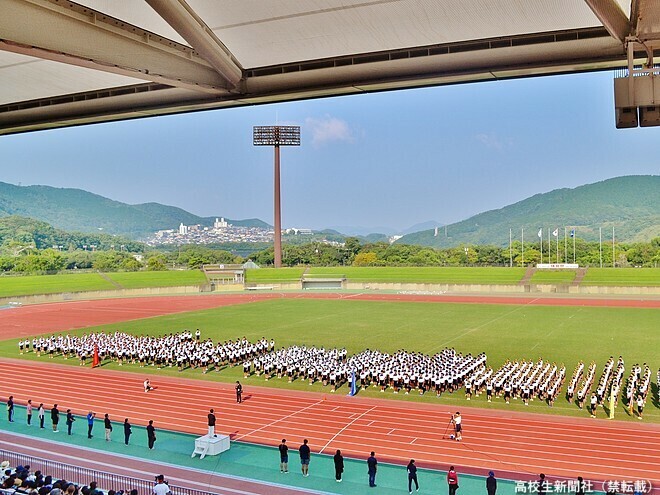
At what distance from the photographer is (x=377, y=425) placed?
15.2 m

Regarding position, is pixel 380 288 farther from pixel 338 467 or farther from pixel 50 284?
pixel 338 467

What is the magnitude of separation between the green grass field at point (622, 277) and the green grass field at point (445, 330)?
632 inches

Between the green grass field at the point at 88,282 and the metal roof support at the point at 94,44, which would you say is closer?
the metal roof support at the point at 94,44

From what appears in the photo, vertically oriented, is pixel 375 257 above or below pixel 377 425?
above

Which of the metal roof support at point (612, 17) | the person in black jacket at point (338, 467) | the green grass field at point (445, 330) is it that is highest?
the metal roof support at point (612, 17)

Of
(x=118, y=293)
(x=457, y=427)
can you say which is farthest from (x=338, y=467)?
(x=118, y=293)

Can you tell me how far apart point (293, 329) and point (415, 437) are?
60.5ft

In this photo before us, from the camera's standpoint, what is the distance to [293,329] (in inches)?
1268

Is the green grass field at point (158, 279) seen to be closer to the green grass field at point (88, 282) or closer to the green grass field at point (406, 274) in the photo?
the green grass field at point (88, 282)

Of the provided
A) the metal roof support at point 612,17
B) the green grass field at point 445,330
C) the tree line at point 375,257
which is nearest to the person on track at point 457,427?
the green grass field at point 445,330

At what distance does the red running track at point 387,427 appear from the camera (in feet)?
40.8

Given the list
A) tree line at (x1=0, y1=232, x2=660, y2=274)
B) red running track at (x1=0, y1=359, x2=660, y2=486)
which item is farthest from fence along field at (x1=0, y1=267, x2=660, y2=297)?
red running track at (x1=0, y1=359, x2=660, y2=486)

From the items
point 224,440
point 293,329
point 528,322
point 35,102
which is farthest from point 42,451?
point 528,322

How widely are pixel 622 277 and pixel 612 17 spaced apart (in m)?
58.4
